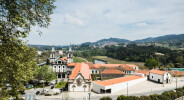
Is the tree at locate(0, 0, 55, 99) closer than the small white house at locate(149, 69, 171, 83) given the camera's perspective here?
Yes

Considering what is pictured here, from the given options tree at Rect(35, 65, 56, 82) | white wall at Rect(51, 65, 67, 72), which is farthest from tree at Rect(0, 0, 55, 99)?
white wall at Rect(51, 65, 67, 72)

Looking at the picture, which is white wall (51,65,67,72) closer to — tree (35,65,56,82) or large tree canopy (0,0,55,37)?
tree (35,65,56,82)

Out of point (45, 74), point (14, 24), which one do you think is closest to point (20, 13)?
point (14, 24)

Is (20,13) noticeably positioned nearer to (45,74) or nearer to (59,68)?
(45,74)

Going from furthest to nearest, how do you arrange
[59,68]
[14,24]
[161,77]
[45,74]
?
[59,68] < [161,77] < [45,74] < [14,24]

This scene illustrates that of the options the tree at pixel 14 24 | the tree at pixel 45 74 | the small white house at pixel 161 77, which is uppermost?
the tree at pixel 14 24

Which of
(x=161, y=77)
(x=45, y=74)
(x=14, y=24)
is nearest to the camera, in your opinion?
(x=14, y=24)

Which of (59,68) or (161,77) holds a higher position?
(59,68)

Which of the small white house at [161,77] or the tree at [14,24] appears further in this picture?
the small white house at [161,77]

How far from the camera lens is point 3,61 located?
9766 mm

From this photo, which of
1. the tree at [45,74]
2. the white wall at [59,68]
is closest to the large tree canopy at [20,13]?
the tree at [45,74]

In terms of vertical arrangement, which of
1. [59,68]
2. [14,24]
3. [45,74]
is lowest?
[45,74]

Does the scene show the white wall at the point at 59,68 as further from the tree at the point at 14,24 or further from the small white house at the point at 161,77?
the tree at the point at 14,24

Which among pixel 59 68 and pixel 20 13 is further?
pixel 59 68
